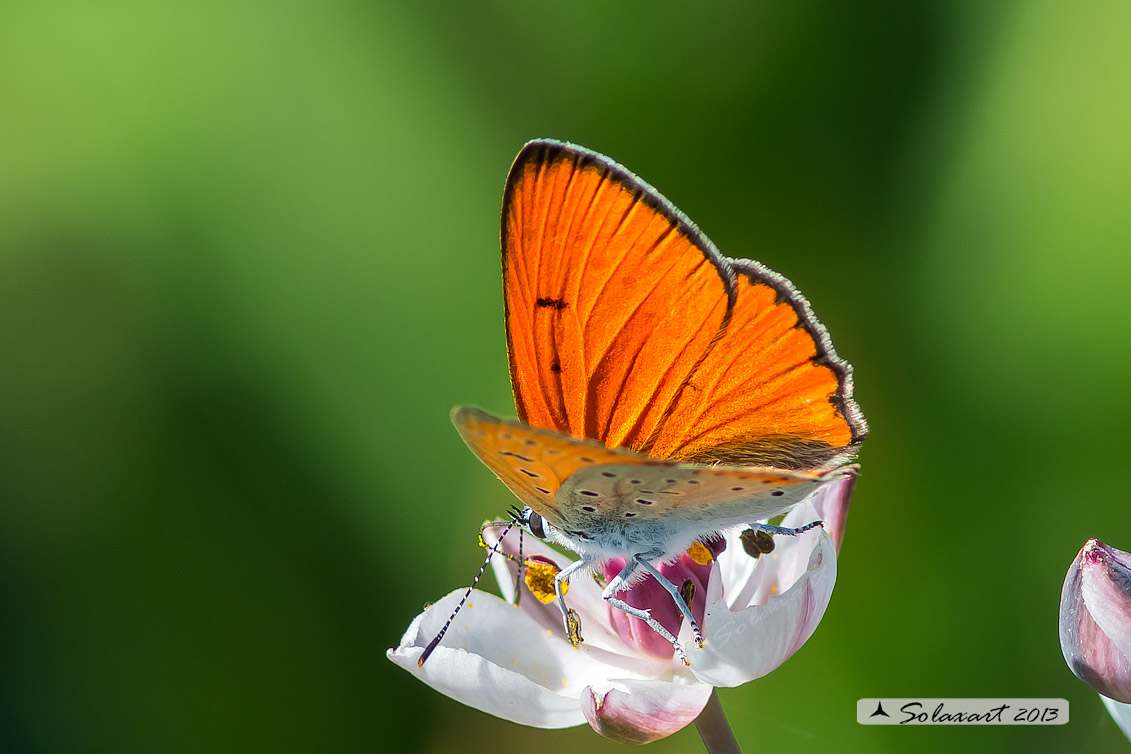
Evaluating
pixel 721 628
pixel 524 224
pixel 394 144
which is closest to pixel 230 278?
pixel 394 144

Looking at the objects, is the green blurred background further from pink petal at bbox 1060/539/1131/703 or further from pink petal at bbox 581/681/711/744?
pink petal at bbox 1060/539/1131/703

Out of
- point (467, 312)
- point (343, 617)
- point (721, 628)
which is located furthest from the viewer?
point (467, 312)

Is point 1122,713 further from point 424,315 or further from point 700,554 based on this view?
point 424,315

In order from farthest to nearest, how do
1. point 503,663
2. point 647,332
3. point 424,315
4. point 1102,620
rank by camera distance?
point 424,315
point 503,663
point 647,332
point 1102,620

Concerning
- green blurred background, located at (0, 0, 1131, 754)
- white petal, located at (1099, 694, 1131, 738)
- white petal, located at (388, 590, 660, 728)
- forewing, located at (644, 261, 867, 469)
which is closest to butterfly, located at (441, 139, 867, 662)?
forewing, located at (644, 261, 867, 469)

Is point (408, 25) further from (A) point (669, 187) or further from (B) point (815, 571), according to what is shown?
(B) point (815, 571)

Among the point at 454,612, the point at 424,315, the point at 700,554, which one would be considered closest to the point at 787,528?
the point at 700,554
